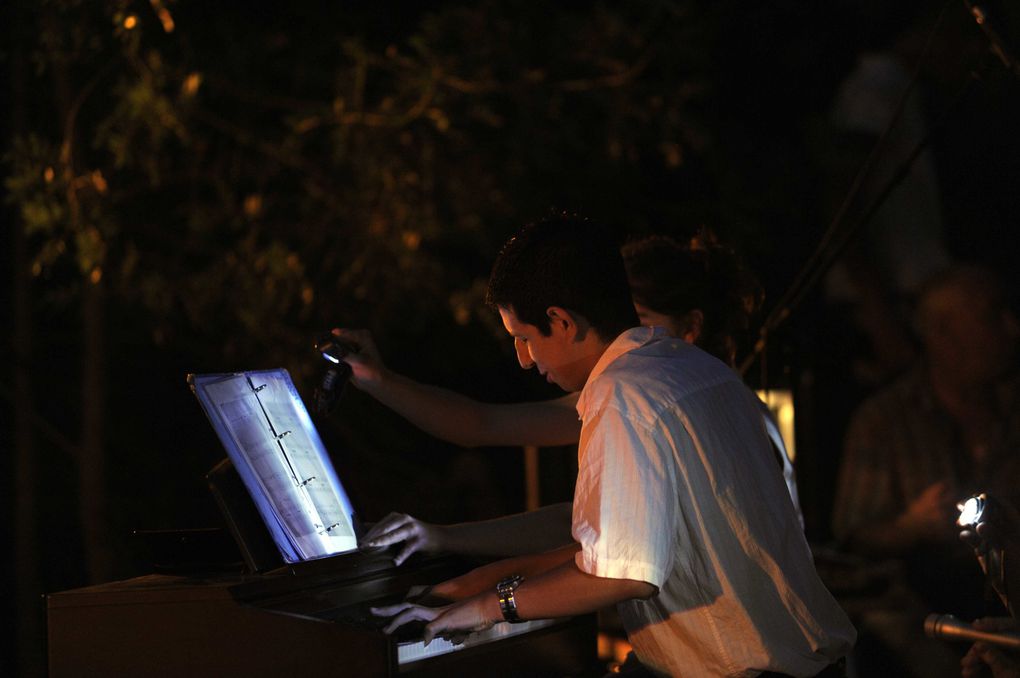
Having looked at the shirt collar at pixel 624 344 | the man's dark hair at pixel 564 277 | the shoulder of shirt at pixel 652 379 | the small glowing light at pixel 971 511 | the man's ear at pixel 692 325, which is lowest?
the small glowing light at pixel 971 511

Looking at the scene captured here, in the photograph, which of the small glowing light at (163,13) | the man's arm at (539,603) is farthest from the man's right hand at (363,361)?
the small glowing light at (163,13)

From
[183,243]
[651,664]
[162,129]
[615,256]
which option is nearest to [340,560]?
[651,664]

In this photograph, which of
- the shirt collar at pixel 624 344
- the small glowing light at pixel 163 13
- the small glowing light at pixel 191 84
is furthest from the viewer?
the small glowing light at pixel 191 84

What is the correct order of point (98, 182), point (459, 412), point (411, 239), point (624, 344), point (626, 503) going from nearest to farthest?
point (626, 503), point (624, 344), point (459, 412), point (98, 182), point (411, 239)

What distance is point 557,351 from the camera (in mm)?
2051

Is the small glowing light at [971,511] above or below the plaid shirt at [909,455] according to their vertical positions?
below

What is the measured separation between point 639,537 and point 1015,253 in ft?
16.0

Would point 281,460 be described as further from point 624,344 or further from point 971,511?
point 971,511

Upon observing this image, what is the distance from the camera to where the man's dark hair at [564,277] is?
200 cm

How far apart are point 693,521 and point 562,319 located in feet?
1.27

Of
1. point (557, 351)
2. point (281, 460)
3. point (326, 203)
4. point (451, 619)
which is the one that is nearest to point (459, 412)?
point (281, 460)

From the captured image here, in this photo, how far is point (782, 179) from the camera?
5953 millimetres

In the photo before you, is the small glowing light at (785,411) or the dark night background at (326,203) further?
the dark night background at (326,203)

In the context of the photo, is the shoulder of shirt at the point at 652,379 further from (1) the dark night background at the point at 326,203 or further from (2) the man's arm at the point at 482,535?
(1) the dark night background at the point at 326,203
